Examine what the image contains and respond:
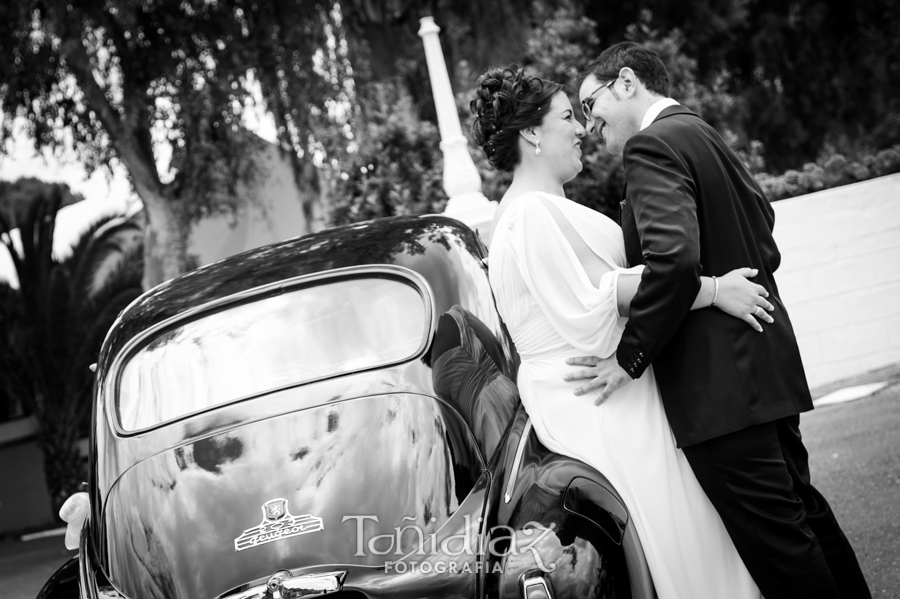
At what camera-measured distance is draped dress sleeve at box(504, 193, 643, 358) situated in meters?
2.66

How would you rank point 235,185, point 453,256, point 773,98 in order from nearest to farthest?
point 453,256, point 235,185, point 773,98

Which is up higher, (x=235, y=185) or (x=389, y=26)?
(x=389, y=26)

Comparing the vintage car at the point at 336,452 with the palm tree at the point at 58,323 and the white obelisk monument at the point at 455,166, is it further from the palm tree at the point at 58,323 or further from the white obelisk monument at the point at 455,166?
the palm tree at the point at 58,323

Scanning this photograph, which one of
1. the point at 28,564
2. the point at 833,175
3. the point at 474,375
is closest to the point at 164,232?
the point at 28,564

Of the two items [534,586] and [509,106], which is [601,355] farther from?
[509,106]

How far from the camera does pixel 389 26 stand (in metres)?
11.9

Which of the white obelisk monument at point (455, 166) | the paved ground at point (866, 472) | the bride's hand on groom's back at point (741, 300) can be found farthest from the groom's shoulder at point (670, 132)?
the white obelisk monument at point (455, 166)

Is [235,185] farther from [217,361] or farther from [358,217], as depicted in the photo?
[217,361]

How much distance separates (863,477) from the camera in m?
5.05

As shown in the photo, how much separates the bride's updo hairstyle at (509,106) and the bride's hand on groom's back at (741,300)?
98cm

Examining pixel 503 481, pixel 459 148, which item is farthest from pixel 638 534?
pixel 459 148

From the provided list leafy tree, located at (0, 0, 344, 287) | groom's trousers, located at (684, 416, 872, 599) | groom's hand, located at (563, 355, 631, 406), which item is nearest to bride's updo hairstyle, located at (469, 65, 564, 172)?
groom's hand, located at (563, 355, 631, 406)

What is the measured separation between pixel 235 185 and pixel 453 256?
909 cm

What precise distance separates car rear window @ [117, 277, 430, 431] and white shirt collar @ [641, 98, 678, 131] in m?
0.98
